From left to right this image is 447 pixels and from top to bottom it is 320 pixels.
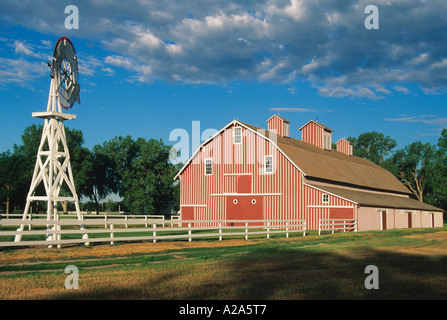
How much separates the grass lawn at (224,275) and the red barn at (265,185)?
2011 cm

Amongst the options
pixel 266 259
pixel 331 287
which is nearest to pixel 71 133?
pixel 266 259

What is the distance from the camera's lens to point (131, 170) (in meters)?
80.0

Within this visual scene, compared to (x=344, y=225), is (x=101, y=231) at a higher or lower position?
higher

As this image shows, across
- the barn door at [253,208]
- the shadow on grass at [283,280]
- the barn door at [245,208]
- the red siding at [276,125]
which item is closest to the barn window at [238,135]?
the barn door at [245,208]

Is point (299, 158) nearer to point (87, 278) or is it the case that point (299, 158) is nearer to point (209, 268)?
point (209, 268)

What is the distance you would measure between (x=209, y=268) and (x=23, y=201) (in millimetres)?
65070

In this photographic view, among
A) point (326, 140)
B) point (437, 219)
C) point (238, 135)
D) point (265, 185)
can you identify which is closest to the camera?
point (265, 185)

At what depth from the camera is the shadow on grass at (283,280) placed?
368 inches

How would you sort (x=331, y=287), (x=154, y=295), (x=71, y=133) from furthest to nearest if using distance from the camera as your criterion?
(x=71, y=133) < (x=331, y=287) < (x=154, y=295)

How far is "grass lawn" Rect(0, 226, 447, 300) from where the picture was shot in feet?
31.1

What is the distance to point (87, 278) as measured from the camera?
1163cm

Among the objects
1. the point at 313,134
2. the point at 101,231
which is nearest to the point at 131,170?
the point at 313,134

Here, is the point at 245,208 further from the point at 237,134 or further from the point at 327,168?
the point at 327,168

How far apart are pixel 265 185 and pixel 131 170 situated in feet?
145
